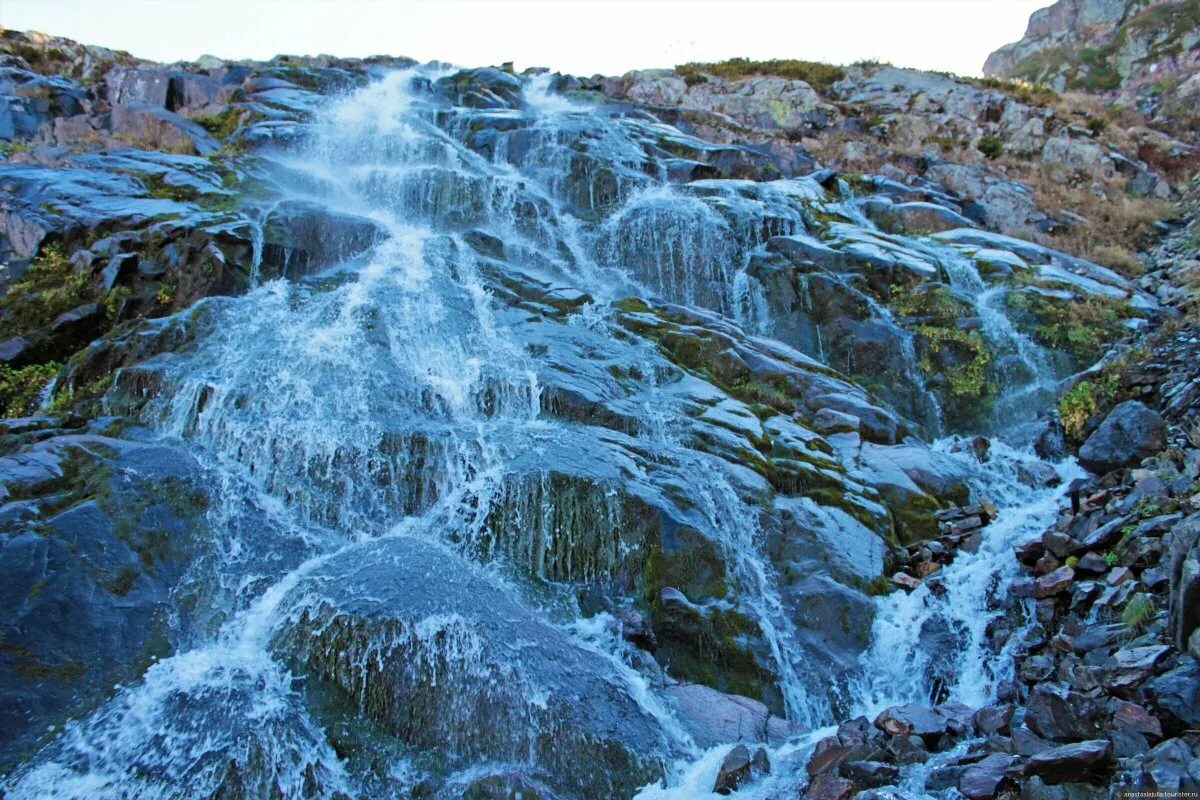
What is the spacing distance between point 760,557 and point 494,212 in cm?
1167

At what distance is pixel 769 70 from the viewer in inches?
1180

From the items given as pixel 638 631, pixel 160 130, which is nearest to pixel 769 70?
pixel 160 130

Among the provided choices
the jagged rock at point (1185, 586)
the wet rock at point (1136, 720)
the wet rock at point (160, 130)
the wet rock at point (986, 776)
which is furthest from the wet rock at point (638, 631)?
the wet rock at point (160, 130)

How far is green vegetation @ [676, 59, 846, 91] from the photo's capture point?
29438 millimetres

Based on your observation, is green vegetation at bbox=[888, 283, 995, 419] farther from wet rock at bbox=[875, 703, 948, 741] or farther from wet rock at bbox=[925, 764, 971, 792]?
wet rock at bbox=[925, 764, 971, 792]

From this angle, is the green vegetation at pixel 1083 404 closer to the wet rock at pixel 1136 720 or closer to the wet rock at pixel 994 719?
the wet rock at pixel 994 719

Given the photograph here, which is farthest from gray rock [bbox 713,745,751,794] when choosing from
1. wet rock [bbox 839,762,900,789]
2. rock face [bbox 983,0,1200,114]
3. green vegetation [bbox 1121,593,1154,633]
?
rock face [bbox 983,0,1200,114]

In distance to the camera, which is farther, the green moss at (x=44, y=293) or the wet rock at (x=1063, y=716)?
the green moss at (x=44, y=293)

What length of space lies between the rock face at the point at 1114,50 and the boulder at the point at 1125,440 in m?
27.2

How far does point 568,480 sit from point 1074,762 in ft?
17.6

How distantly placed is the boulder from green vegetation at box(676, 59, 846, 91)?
77.5 feet

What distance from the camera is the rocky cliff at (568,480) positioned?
5820 mm

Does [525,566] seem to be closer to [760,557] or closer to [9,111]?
[760,557]

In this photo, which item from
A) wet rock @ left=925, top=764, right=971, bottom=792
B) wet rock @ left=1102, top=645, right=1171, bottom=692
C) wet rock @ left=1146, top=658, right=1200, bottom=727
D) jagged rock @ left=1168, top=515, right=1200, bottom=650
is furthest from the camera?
wet rock @ left=925, top=764, right=971, bottom=792
